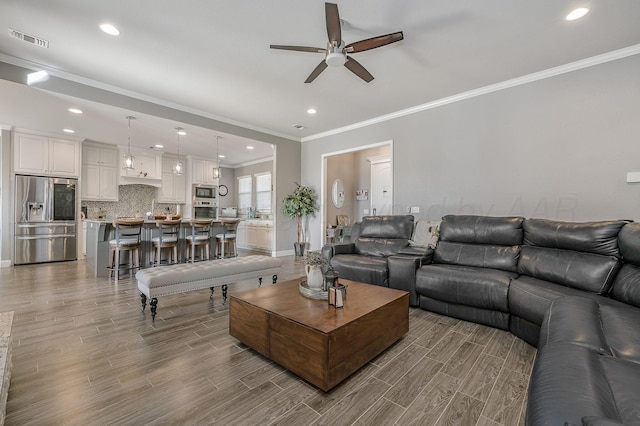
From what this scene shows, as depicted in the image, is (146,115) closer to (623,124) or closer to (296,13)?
(296,13)

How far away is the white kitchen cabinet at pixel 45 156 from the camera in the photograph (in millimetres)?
5605

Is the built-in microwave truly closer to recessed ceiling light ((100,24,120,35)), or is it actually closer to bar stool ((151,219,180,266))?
bar stool ((151,219,180,266))

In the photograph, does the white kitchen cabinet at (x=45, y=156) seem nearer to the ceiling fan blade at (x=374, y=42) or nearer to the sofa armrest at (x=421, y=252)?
the ceiling fan blade at (x=374, y=42)

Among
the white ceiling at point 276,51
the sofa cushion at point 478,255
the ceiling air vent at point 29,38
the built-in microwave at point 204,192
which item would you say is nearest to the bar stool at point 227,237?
the white ceiling at point 276,51

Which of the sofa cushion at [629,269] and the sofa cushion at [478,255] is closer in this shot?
the sofa cushion at [629,269]

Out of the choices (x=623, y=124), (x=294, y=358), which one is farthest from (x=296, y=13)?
(x=623, y=124)

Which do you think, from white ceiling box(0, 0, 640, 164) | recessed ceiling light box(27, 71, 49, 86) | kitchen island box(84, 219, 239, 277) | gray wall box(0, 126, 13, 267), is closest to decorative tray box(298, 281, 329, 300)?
white ceiling box(0, 0, 640, 164)

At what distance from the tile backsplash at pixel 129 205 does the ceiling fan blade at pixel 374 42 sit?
7343 millimetres

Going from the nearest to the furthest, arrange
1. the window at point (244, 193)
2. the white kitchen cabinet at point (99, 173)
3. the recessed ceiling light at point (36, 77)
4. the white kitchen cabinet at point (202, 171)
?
the recessed ceiling light at point (36, 77)
the white kitchen cabinet at point (99, 173)
the white kitchen cabinet at point (202, 171)
the window at point (244, 193)

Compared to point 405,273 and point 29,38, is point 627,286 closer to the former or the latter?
point 405,273

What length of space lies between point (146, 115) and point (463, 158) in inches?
Result: 213

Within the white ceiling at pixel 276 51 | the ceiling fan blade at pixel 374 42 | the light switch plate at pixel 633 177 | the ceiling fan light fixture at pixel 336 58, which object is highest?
the white ceiling at pixel 276 51

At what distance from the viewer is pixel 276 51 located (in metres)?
3.34

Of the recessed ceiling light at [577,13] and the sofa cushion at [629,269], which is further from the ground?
the recessed ceiling light at [577,13]
